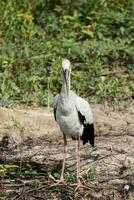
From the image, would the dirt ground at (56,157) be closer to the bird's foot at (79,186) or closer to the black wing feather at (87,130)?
the bird's foot at (79,186)

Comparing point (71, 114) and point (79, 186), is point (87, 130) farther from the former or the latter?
point (79, 186)

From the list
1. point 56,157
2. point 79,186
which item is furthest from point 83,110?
point 56,157

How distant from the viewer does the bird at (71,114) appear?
602cm

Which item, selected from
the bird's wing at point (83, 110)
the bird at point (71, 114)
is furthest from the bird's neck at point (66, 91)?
the bird's wing at point (83, 110)

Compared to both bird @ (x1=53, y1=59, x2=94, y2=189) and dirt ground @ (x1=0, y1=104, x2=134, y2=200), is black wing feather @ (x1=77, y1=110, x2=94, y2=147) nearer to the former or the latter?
bird @ (x1=53, y1=59, x2=94, y2=189)

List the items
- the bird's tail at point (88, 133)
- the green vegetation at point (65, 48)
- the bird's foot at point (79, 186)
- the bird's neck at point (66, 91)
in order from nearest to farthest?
the bird's neck at point (66, 91)
the bird's foot at point (79, 186)
the bird's tail at point (88, 133)
the green vegetation at point (65, 48)

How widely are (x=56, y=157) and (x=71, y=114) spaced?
3.04 ft

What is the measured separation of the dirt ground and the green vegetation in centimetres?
51

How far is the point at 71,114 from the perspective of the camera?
20.2 feet

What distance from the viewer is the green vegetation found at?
28.6 ft

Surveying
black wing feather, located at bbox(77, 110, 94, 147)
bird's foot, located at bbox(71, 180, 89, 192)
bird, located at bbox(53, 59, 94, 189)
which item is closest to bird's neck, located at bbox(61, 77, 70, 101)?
bird, located at bbox(53, 59, 94, 189)

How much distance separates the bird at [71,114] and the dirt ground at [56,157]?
203mm

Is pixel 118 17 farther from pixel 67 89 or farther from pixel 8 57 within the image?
pixel 67 89

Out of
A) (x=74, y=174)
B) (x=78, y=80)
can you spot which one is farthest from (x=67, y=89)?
(x=78, y=80)
